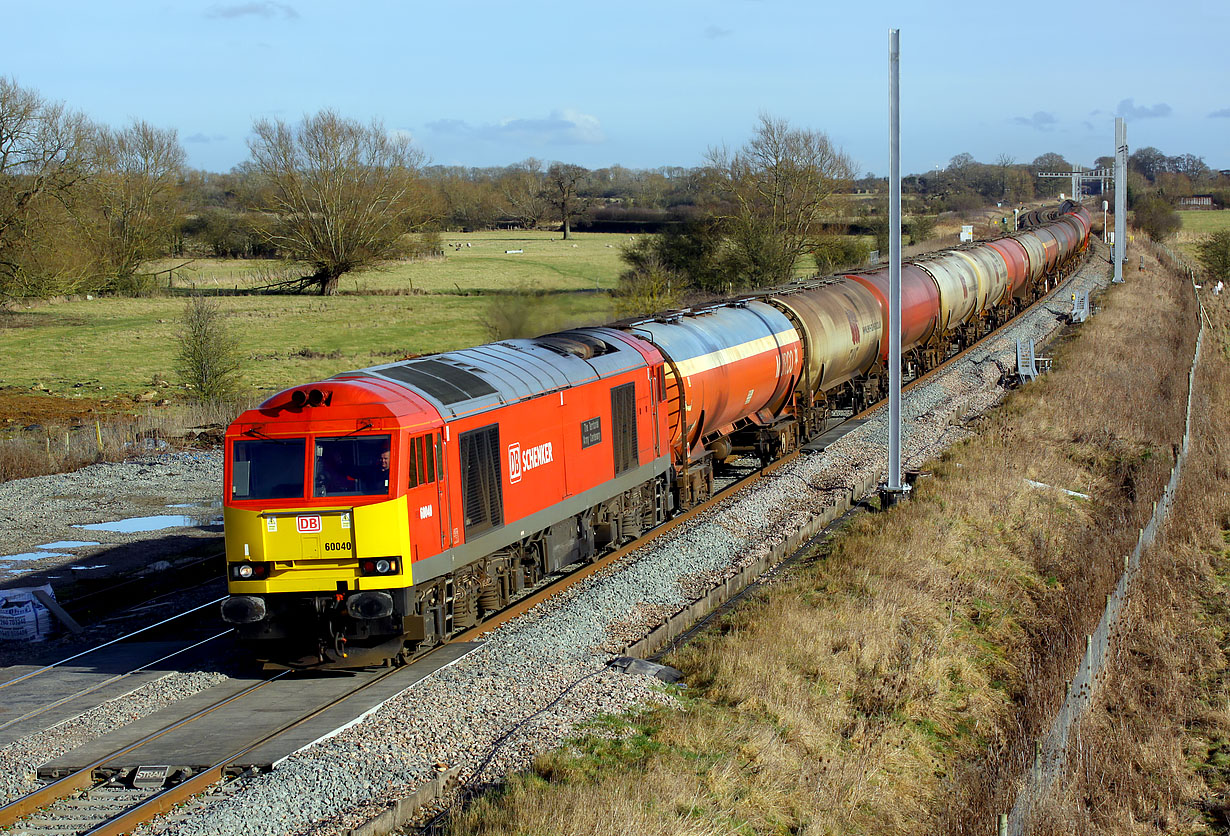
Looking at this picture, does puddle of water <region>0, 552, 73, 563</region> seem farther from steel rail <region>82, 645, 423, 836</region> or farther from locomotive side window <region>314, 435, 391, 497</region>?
steel rail <region>82, 645, 423, 836</region>

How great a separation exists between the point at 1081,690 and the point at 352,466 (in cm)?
816

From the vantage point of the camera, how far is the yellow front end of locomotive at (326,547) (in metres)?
11.4

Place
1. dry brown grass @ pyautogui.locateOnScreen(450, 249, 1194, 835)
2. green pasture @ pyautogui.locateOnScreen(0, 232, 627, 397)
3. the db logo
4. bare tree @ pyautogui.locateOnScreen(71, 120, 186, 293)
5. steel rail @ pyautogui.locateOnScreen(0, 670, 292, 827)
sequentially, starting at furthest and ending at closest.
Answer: bare tree @ pyautogui.locateOnScreen(71, 120, 186, 293)
green pasture @ pyautogui.locateOnScreen(0, 232, 627, 397)
the db logo
dry brown grass @ pyautogui.locateOnScreen(450, 249, 1194, 835)
steel rail @ pyautogui.locateOnScreen(0, 670, 292, 827)

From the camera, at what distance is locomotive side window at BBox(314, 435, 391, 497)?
11.4m

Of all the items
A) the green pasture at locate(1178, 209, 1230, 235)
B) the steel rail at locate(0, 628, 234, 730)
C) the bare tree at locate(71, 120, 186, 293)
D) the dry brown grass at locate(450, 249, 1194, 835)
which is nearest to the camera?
the dry brown grass at locate(450, 249, 1194, 835)

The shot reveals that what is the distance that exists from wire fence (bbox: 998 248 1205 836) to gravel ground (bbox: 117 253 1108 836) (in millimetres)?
3568

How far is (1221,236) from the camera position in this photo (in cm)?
6512

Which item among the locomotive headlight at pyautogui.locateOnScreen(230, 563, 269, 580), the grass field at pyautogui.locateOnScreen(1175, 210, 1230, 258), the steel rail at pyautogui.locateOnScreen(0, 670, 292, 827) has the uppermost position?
the grass field at pyautogui.locateOnScreen(1175, 210, 1230, 258)

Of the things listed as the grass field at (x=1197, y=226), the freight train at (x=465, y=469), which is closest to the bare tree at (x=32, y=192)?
the freight train at (x=465, y=469)

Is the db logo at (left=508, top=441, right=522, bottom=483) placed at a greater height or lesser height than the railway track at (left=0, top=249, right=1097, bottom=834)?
greater

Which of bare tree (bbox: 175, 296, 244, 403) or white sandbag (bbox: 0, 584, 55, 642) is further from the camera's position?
bare tree (bbox: 175, 296, 244, 403)

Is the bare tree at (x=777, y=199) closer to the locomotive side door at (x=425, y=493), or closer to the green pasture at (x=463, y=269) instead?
the green pasture at (x=463, y=269)

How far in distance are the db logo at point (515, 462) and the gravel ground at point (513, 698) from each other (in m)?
1.82

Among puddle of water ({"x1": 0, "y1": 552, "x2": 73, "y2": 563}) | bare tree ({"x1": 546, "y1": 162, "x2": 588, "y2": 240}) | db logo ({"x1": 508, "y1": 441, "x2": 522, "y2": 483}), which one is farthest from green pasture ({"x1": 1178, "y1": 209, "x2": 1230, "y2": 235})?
puddle of water ({"x1": 0, "y1": 552, "x2": 73, "y2": 563})
